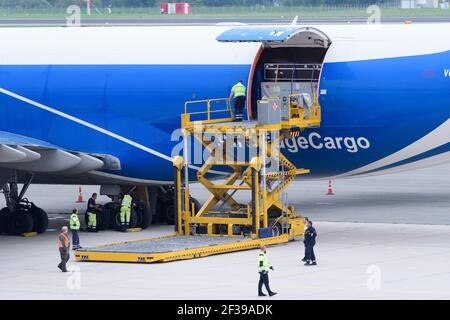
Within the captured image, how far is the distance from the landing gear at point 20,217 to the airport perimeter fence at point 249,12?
60569mm

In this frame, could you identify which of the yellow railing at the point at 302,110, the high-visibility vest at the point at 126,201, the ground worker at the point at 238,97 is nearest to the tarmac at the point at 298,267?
the high-visibility vest at the point at 126,201

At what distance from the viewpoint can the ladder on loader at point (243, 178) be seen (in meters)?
38.8

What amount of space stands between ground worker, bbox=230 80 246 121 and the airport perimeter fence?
6104 cm

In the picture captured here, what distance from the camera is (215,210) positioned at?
41469 mm

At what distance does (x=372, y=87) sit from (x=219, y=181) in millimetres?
6970

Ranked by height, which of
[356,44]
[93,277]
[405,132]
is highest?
[356,44]

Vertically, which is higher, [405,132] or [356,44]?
[356,44]

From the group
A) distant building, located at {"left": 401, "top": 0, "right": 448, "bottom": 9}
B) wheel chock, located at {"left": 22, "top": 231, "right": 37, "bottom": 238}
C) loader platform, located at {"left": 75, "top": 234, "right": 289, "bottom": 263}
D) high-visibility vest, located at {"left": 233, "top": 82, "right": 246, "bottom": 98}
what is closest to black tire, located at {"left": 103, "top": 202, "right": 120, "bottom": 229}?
wheel chock, located at {"left": 22, "top": 231, "right": 37, "bottom": 238}

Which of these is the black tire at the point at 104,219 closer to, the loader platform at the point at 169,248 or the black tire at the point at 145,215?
the black tire at the point at 145,215

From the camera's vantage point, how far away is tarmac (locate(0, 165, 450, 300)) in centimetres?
3134

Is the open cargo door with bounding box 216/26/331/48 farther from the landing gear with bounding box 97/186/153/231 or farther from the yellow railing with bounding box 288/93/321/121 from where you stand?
the landing gear with bounding box 97/186/153/231

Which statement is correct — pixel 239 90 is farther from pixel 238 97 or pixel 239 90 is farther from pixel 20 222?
pixel 20 222
